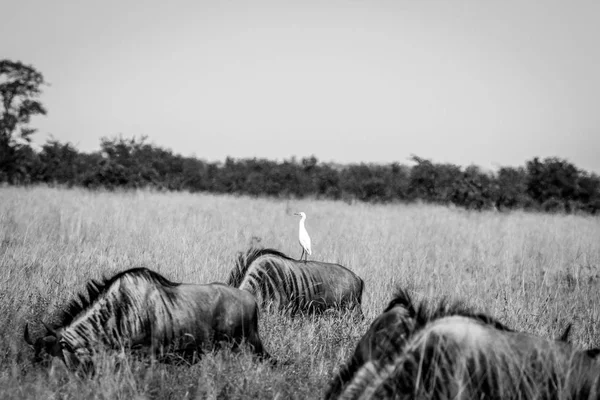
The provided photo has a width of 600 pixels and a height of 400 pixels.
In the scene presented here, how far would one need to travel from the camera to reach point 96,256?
5.69m

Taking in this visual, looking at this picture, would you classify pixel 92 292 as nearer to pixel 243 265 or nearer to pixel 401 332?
pixel 243 265

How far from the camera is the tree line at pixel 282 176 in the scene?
64.2 ft

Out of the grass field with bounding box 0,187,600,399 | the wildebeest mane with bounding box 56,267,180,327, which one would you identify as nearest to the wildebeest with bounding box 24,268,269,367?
the wildebeest mane with bounding box 56,267,180,327

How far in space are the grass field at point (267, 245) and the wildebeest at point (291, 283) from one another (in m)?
0.20

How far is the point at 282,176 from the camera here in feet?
79.5

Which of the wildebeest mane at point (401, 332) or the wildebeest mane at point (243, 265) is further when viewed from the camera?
the wildebeest mane at point (243, 265)

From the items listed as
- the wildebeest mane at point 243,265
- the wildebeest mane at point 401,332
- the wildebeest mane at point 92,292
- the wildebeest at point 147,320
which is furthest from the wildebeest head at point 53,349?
the wildebeest mane at point 243,265

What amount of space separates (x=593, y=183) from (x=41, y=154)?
2557cm

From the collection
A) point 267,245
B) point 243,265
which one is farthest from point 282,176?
point 243,265

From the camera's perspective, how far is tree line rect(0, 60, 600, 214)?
19562mm

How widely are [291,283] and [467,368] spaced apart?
238 cm

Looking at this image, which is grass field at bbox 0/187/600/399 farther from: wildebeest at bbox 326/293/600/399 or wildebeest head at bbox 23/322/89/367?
wildebeest at bbox 326/293/600/399

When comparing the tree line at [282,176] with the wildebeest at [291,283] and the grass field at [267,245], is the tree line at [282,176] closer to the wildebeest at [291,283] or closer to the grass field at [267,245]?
the grass field at [267,245]

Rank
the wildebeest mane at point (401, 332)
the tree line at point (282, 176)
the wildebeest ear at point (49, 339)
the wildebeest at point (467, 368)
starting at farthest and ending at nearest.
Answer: the tree line at point (282, 176) → the wildebeest ear at point (49, 339) → the wildebeest mane at point (401, 332) → the wildebeest at point (467, 368)
